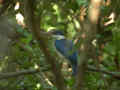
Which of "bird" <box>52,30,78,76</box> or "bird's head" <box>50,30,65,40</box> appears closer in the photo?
"bird's head" <box>50,30,65,40</box>

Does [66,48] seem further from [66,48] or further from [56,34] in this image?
[56,34]

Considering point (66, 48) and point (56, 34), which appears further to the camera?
point (66, 48)

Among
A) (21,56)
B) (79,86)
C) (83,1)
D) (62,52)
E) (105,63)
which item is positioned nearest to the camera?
(79,86)

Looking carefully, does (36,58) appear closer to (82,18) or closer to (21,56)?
(21,56)

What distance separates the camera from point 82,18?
3.09 metres

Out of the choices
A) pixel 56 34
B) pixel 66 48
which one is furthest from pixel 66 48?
pixel 56 34

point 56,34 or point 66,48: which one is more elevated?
point 56,34

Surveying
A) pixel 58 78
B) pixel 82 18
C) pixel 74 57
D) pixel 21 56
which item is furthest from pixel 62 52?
pixel 58 78

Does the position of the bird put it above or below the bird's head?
below

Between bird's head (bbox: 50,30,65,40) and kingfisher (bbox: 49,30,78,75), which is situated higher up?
bird's head (bbox: 50,30,65,40)

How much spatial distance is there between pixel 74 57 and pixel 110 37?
67 centimetres

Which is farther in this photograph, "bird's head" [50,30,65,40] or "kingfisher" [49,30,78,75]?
"kingfisher" [49,30,78,75]

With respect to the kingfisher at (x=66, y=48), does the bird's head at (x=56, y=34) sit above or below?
above

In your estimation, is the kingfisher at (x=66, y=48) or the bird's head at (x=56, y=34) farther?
the kingfisher at (x=66, y=48)
